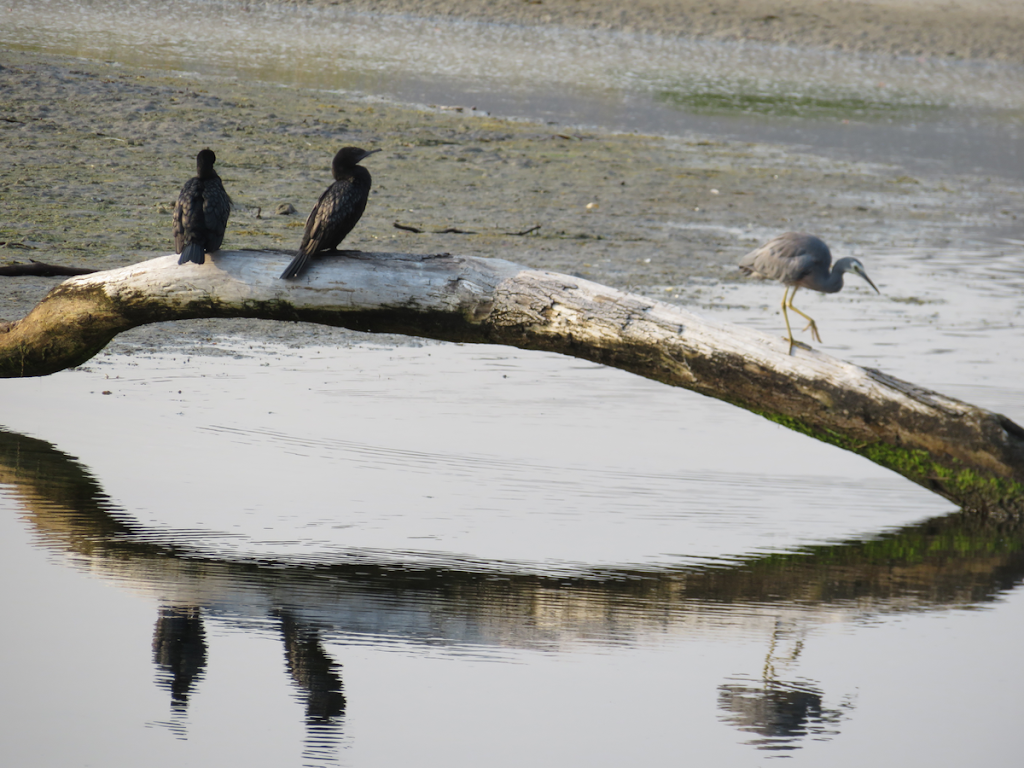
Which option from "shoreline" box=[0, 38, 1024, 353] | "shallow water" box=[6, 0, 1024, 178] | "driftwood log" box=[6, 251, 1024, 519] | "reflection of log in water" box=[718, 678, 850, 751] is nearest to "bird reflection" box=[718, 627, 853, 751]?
"reflection of log in water" box=[718, 678, 850, 751]

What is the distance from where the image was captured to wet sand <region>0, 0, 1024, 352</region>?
869 centimetres

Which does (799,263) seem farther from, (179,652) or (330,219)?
(179,652)

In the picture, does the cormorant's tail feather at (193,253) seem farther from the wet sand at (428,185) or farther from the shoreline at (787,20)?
the shoreline at (787,20)

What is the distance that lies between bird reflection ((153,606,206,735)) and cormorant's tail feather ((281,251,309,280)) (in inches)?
70.1

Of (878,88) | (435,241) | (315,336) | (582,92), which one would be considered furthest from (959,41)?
(315,336)

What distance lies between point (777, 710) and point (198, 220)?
124 inches

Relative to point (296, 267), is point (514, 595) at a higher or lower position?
lower

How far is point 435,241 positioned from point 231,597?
5.35 metres

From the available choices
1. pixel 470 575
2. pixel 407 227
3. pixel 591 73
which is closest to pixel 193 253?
pixel 470 575

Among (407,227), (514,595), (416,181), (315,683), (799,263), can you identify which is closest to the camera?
(315,683)

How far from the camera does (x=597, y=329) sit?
4.97 metres

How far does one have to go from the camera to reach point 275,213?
9.26 m

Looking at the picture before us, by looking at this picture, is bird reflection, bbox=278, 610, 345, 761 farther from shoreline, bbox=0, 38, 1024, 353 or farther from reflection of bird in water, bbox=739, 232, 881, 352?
shoreline, bbox=0, 38, 1024, 353

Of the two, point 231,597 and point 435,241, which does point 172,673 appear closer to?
point 231,597
